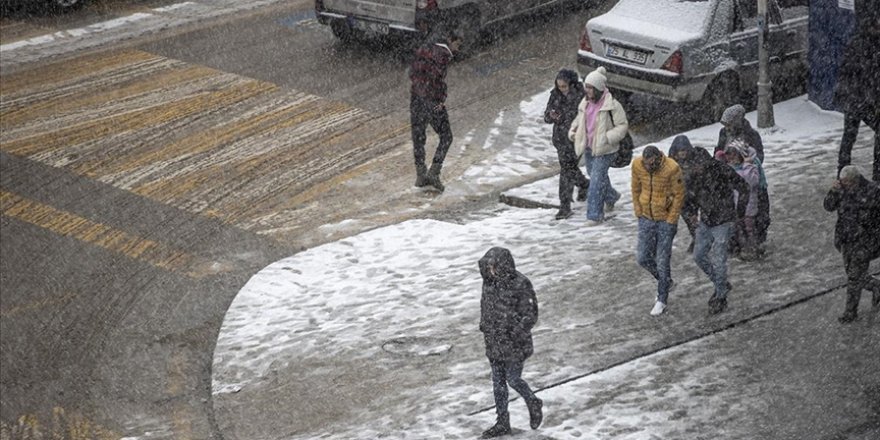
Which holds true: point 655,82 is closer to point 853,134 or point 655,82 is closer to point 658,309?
point 853,134

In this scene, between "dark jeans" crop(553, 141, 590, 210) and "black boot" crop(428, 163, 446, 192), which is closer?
"dark jeans" crop(553, 141, 590, 210)

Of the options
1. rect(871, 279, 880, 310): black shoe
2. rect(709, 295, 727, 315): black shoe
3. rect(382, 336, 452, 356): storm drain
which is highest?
rect(871, 279, 880, 310): black shoe

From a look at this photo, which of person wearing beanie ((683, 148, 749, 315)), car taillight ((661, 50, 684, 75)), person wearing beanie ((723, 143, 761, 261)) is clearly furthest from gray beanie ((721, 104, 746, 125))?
car taillight ((661, 50, 684, 75))

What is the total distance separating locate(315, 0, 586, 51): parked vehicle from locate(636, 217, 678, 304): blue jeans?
7.81m

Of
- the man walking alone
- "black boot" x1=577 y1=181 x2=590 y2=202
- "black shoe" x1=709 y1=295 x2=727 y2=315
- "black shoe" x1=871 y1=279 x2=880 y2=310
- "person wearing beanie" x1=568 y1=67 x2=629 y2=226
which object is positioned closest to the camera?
"black shoe" x1=871 y1=279 x2=880 y2=310

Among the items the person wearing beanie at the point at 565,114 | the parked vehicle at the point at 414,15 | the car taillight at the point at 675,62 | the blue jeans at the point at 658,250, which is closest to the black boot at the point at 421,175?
the person wearing beanie at the point at 565,114

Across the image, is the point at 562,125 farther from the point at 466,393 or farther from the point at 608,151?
the point at 466,393

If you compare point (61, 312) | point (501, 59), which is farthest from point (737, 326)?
point (501, 59)

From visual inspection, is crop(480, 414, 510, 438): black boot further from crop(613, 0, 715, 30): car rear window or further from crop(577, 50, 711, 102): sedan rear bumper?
crop(613, 0, 715, 30): car rear window

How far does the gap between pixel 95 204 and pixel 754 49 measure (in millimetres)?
7477

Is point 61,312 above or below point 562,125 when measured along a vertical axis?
below

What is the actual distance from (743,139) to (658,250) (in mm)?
1283

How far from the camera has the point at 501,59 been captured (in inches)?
703

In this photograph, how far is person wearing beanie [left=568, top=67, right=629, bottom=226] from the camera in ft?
38.4
